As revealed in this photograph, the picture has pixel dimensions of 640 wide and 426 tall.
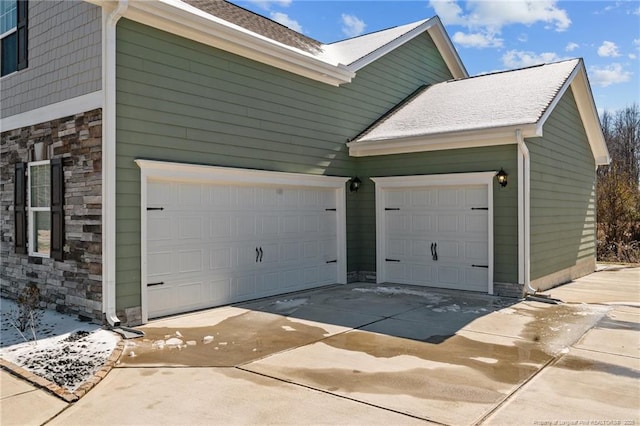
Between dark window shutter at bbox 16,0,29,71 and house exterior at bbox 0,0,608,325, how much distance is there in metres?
0.06

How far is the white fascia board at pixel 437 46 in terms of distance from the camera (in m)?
11.0

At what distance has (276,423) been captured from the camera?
142 inches

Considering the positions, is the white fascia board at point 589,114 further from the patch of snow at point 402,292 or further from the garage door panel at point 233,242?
the garage door panel at point 233,242

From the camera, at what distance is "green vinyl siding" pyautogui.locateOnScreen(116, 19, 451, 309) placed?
6691mm

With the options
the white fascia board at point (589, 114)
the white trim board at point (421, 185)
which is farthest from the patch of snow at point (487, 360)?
the white fascia board at point (589, 114)

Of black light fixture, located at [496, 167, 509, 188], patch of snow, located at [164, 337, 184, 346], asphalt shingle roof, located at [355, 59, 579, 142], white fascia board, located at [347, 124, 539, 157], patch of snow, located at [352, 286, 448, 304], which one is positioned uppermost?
asphalt shingle roof, located at [355, 59, 579, 142]

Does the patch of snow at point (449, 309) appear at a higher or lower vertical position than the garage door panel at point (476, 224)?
lower

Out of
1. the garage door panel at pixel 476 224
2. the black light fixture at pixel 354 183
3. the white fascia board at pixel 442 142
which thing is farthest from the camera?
the black light fixture at pixel 354 183

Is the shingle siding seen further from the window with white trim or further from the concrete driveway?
the concrete driveway

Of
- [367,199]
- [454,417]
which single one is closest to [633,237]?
[367,199]

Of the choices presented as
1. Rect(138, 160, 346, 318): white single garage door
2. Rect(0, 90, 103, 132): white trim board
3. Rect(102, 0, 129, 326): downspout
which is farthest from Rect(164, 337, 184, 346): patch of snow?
Rect(0, 90, 103, 132): white trim board

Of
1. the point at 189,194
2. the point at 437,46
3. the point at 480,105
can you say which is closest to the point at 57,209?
the point at 189,194

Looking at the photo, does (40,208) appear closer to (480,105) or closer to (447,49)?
(480,105)

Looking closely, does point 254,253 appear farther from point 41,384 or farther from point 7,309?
point 41,384
